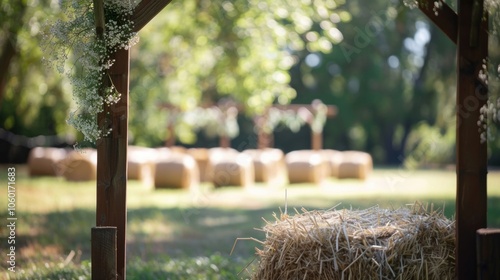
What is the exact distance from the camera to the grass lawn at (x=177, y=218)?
7.52 metres

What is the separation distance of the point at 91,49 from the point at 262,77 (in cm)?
853

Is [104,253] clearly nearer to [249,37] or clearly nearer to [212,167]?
[249,37]

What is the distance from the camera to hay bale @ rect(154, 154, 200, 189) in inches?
727

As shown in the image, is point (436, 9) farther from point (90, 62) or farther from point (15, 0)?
point (15, 0)

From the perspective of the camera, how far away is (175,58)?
55.8ft

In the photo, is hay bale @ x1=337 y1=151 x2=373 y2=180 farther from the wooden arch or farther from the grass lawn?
the wooden arch

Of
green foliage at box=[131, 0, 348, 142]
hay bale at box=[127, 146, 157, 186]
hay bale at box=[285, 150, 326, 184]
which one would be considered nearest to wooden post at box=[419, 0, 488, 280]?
green foliage at box=[131, 0, 348, 142]

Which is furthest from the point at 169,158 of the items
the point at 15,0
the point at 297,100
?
the point at 297,100

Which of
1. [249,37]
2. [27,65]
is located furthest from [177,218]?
[27,65]

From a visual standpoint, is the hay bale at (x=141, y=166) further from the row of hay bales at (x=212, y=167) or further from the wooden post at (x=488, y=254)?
the wooden post at (x=488, y=254)

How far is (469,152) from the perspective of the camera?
4.84m

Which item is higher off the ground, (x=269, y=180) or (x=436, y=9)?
(x=436, y=9)

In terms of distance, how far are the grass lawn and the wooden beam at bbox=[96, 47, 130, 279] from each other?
1648 millimetres

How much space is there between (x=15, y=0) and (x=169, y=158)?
9272 mm
